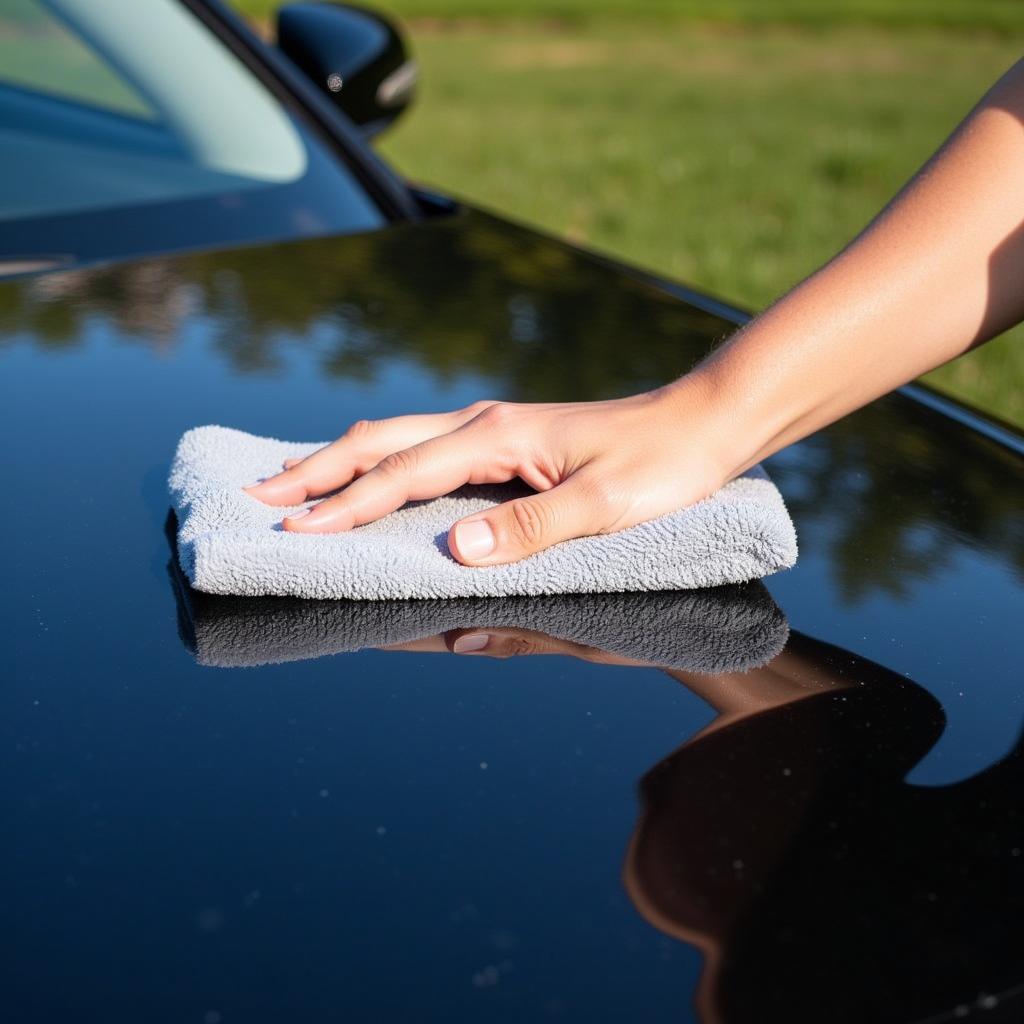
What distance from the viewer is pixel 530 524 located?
1.11 meters

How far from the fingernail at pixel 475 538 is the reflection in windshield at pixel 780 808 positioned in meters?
0.04

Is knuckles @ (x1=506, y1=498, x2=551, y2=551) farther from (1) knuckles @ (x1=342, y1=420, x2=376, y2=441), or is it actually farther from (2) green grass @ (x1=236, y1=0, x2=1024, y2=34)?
(2) green grass @ (x1=236, y1=0, x2=1024, y2=34)

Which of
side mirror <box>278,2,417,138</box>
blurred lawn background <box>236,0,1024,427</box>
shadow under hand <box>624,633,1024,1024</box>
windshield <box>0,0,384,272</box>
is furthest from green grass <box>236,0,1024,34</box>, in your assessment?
shadow under hand <box>624,633,1024,1024</box>

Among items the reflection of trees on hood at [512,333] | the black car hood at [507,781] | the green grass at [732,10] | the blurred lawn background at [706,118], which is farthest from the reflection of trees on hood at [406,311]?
the green grass at [732,10]

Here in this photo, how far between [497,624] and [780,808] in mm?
279

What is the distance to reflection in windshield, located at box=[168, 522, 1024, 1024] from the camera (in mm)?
725

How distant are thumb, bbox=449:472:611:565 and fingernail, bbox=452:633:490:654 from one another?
8cm

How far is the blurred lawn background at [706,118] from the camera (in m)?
5.66

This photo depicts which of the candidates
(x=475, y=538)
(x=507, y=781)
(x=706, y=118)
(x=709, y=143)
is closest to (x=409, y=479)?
(x=475, y=538)

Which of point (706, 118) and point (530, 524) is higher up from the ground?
point (530, 524)

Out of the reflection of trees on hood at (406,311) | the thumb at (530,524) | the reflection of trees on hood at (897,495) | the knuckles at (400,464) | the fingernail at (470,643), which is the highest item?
the knuckles at (400,464)

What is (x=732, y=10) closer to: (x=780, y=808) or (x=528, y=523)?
(x=528, y=523)

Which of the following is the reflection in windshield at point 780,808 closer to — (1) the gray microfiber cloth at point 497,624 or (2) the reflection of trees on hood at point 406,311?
(1) the gray microfiber cloth at point 497,624

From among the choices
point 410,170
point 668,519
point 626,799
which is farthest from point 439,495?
point 410,170
